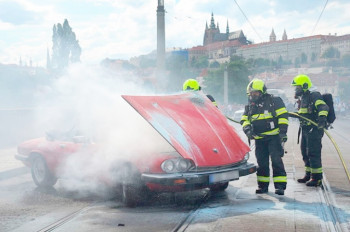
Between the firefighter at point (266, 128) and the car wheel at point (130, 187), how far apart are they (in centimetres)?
208

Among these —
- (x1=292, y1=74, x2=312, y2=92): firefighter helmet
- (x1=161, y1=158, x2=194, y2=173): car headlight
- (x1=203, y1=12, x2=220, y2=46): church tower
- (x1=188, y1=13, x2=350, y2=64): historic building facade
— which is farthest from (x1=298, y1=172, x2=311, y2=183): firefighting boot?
(x1=203, y1=12, x2=220, y2=46): church tower

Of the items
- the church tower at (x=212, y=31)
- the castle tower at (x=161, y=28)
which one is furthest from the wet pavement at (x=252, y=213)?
the church tower at (x=212, y=31)

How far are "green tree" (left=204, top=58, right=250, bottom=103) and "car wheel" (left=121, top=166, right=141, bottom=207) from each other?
207 feet

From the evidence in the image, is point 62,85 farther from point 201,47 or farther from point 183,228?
point 201,47

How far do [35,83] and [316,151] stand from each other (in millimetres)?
19983

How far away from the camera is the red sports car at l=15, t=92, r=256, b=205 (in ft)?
17.8

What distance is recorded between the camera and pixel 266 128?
21.1 feet

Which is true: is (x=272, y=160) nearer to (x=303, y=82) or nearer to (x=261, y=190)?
(x=261, y=190)

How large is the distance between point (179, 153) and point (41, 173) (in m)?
3.37

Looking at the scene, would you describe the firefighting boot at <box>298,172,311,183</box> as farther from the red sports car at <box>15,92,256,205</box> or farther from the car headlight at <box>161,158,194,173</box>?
the car headlight at <box>161,158,194,173</box>

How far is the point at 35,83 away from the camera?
23.4m

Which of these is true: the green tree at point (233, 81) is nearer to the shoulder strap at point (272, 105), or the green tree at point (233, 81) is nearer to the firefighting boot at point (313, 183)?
the firefighting boot at point (313, 183)

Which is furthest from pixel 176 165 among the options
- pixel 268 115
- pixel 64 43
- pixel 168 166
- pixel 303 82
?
pixel 64 43

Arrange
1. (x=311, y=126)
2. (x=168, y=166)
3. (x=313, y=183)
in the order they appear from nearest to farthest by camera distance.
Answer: (x=168, y=166) < (x=313, y=183) < (x=311, y=126)
